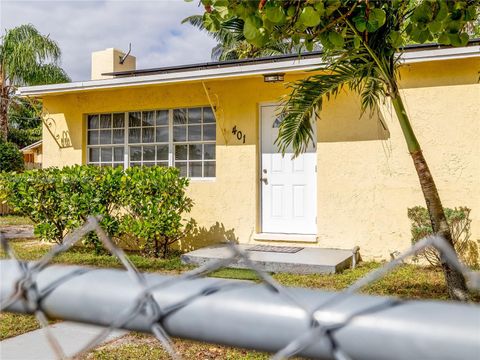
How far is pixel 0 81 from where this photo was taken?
2278cm

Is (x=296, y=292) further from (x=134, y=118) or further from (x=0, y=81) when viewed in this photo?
(x=0, y=81)

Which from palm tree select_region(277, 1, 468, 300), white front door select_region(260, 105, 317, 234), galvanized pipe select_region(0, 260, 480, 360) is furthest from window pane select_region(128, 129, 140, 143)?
galvanized pipe select_region(0, 260, 480, 360)

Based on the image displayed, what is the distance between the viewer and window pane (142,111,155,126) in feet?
34.3

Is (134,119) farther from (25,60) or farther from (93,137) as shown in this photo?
(25,60)

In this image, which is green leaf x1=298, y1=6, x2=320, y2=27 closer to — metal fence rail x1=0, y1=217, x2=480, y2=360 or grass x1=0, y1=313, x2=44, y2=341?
metal fence rail x1=0, y1=217, x2=480, y2=360

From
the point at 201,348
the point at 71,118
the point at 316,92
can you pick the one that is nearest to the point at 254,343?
the point at 201,348

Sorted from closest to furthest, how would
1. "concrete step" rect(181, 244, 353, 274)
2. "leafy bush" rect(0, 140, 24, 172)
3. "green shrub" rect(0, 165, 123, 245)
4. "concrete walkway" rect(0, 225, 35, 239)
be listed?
"concrete step" rect(181, 244, 353, 274) → "green shrub" rect(0, 165, 123, 245) → "concrete walkway" rect(0, 225, 35, 239) → "leafy bush" rect(0, 140, 24, 172)

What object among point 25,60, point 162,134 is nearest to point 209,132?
point 162,134

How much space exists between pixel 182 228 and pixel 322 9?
7.60m

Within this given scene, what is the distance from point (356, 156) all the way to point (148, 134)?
4.63 meters

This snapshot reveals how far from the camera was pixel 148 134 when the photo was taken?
10.5 meters

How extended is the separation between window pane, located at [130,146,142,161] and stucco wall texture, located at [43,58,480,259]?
906mm

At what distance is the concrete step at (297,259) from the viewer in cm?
734

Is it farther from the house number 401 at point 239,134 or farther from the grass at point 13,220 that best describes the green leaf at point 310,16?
the grass at point 13,220
